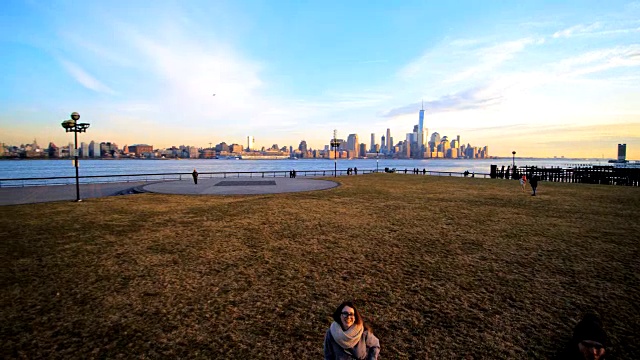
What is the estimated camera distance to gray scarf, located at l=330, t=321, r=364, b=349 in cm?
321

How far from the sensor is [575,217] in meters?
13.8

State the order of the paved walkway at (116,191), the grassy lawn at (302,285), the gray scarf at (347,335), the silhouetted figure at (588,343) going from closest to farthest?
the silhouetted figure at (588,343)
the gray scarf at (347,335)
the grassy lawn at (302,285)
the paved walkway at (116,191)

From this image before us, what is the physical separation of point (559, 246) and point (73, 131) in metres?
24.0

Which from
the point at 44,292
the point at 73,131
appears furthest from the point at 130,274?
the point at 73,131

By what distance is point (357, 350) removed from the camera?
3.26 m

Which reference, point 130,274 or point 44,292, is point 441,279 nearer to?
point 130,274

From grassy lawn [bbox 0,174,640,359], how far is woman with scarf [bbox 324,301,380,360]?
3.51 feet

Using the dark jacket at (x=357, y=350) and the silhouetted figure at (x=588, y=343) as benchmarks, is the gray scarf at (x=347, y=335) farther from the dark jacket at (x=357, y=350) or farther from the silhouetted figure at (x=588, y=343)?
the silhouetted figure at (x=588, y=343)

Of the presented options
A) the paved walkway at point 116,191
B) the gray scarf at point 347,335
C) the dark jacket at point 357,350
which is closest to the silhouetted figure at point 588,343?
the dark jacket at point 357,350

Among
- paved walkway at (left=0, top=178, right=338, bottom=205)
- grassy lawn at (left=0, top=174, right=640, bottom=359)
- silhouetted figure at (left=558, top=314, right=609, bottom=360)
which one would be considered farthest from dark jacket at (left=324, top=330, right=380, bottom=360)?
paved walkway at (left=0, top=178, right=338, bottom=205)

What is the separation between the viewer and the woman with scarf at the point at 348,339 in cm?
321

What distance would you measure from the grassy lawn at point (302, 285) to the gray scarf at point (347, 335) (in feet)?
3.94

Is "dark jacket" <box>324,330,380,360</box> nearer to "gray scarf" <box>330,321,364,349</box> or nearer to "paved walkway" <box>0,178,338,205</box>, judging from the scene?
"gray scarf" <box>330,321,364,349</box>

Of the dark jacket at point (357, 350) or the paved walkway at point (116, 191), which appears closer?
the dark jacket at point (357, 350)
